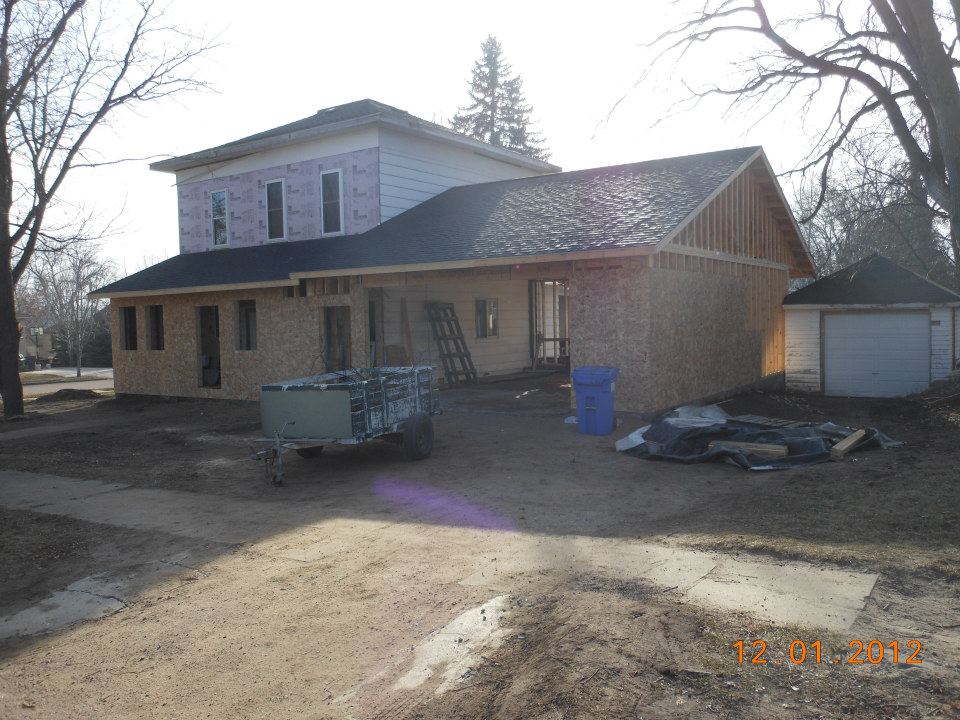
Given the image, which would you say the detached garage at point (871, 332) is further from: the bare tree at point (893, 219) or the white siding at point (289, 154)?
the white siding at point (289, 154)

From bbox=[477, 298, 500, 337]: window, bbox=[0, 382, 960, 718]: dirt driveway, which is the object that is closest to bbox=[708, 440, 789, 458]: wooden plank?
bbox=[0, 382, 960, 718]: dirt driveway

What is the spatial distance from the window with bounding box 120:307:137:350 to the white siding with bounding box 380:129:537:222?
31.1 feet

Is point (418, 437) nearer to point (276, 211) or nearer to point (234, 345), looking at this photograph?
point (234, 345)

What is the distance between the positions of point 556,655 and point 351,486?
20.0 feet

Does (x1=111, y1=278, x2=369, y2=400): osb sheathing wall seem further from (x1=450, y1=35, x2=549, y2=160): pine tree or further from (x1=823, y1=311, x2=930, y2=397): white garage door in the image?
(x1=450, y1=35, x2=549, y2=160): pine tree

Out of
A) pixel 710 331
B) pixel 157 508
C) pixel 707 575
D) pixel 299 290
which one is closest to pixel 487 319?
pixel 299 290

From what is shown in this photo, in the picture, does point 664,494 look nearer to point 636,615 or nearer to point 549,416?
point 636,615

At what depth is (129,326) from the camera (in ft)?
76.9

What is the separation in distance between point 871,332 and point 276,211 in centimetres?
1621

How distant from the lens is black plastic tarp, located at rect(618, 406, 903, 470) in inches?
396

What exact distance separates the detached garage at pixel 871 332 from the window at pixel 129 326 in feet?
63.0

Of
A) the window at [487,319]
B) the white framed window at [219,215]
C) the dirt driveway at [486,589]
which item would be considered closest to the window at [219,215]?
the white framed window at [219,215]

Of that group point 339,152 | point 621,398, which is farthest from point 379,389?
point 339,152

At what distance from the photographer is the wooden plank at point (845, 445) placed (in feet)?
33.3
